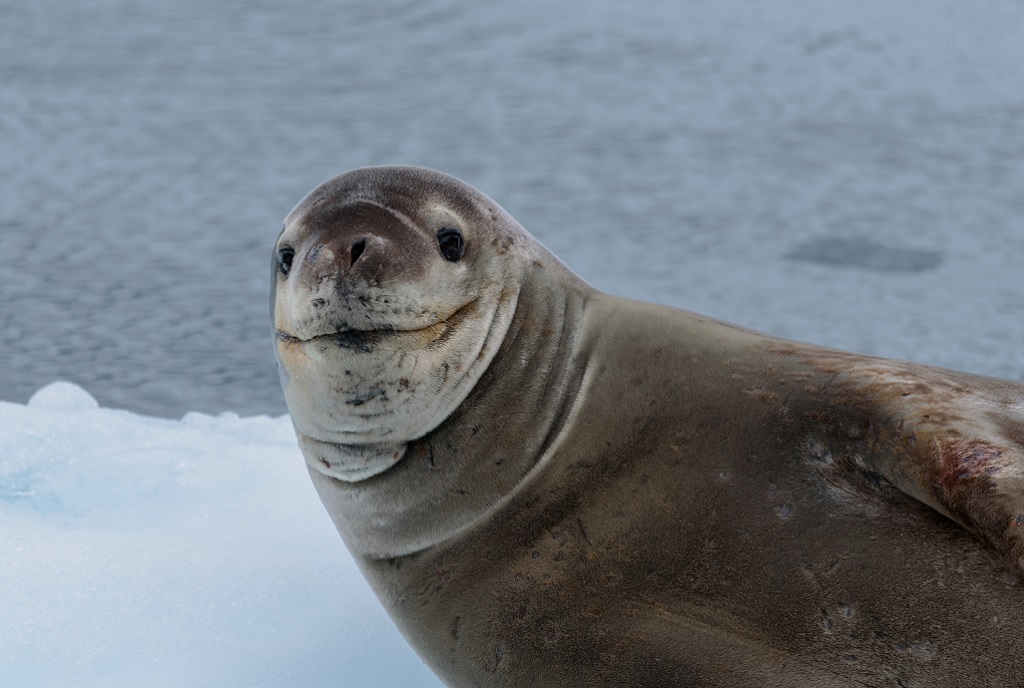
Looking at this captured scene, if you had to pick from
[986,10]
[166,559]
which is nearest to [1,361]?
[166,559]

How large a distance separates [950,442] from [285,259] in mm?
1235

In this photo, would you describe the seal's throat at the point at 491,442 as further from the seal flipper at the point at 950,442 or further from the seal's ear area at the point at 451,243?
the seal flipper at the point at 950,442

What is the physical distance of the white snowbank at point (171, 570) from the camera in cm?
323

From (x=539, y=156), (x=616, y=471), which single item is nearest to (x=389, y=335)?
(x=616, y=471)

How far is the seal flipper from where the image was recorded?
2113 millimetres

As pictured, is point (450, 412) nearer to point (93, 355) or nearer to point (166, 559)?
point (166, 559)

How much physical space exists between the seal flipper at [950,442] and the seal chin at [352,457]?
82 cm

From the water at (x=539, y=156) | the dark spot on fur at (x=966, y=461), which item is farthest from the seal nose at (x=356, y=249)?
the water at (x=539, y=156)

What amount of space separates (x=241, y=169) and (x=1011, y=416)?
31.3 ft

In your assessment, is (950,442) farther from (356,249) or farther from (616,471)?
(356,249)

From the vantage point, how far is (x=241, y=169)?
1116cm

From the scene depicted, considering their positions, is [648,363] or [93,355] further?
[93,355]

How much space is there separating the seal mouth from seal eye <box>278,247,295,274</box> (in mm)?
123

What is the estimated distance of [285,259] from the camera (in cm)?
253
